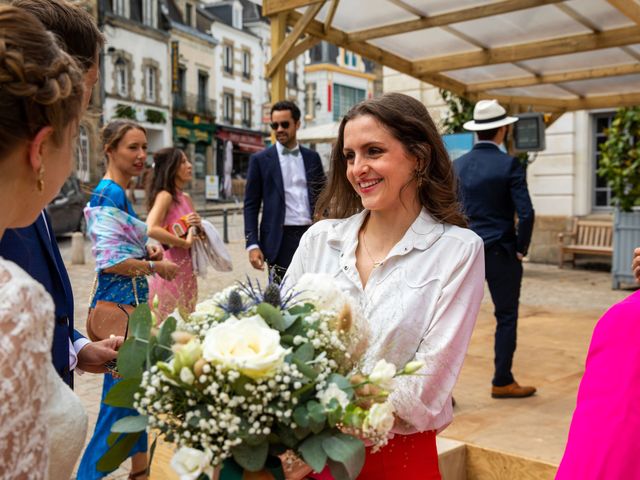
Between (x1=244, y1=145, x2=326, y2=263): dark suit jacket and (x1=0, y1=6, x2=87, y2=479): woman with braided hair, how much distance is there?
4.40 meters

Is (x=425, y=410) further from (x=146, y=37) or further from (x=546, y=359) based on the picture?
(x=146, y=37)

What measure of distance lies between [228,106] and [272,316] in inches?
2029

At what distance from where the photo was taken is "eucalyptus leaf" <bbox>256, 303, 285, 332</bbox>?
57.9 inches

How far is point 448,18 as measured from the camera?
7438 millimetres

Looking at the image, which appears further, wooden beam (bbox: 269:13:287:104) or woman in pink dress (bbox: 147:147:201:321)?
wooden beam (bbox: 269:13:287:104)

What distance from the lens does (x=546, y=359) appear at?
647 centimetres

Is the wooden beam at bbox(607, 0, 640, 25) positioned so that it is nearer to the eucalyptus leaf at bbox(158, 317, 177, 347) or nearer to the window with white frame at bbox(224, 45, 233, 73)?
the eucalyptus leaf at bbox(158, 317, 177, 347)

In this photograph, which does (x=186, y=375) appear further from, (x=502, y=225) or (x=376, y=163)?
(x=502, y=225)

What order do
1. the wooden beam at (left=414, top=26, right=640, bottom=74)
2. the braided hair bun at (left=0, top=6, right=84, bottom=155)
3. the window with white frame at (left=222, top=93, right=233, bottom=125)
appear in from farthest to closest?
the window with white frame at (left=222, top=93, right=233, bottom=125) < the wooden beam at (left=414, top=26, right=640, bottom=74) < the braided hair bun at (left=0, top=6, right=84, bottom=155)

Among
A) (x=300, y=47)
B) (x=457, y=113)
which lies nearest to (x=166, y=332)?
(x=300, y=47)

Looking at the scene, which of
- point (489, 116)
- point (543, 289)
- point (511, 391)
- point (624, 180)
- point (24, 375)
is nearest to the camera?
point (24, 375)

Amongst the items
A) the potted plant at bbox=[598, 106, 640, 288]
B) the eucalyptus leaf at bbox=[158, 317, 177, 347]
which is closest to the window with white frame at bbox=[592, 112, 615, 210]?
the potted plant at bbox=[598, 106, 640, 288]

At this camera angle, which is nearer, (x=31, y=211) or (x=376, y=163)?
(x=31, y=211)

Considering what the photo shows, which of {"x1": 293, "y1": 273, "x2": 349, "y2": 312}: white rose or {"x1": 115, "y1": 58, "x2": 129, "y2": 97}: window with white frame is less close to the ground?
{"x1": 115, "y1": 58, "x2": 129, "y2": 97}: window with white frame
